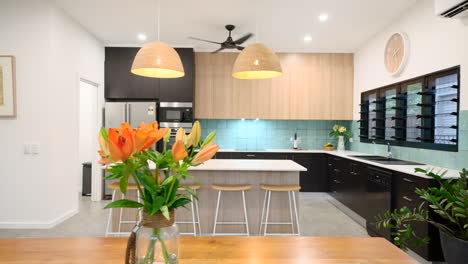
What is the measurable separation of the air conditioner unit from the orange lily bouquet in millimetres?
3087

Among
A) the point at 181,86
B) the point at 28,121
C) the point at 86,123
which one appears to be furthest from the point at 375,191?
the point at 86,123

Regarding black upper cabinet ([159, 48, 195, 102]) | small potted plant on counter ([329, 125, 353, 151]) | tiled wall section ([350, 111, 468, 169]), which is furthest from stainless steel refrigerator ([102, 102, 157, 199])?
tiled wall section ([350, 111, 468, 169])

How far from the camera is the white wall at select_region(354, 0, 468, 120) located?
294 cm

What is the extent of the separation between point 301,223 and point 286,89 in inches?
108

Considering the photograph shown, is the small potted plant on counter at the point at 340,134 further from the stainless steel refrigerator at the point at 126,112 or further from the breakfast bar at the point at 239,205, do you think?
the stainless steel refrigerator at the point at 126,112

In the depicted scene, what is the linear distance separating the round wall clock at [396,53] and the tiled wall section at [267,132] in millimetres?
1943

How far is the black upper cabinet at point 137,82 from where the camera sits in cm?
543

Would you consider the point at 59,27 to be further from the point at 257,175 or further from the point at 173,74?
the point at 257,175

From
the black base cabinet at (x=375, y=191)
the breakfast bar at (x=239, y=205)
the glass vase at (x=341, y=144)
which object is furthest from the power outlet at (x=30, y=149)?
the glass vase at (x=341, y=144)

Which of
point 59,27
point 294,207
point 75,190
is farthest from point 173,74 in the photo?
point 75,190

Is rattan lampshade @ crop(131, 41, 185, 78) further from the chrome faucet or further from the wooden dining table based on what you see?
the chrome faucet

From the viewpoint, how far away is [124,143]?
2.04 ft

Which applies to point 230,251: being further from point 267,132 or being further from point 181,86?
point 267,132

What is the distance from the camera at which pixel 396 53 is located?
4082 mm
